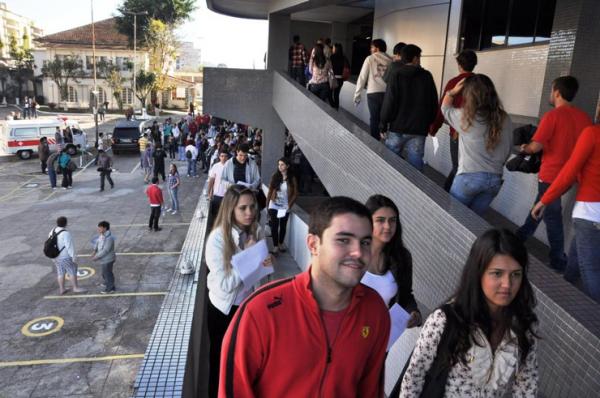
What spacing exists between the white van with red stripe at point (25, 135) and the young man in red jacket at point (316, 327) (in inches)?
1221

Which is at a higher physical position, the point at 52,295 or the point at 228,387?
the point at 228,387

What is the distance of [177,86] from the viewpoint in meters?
72.1

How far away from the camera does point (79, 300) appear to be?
10.5m

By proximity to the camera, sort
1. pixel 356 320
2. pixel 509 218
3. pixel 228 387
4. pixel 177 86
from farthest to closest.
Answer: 1. pixel 177 86
2. pixel 509 218
3. pixel 356 320
4. pixel 228 387

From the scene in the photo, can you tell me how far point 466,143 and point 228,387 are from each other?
3.13 metres

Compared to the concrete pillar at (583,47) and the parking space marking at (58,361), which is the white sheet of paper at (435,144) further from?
the parking space marking at (58,361)

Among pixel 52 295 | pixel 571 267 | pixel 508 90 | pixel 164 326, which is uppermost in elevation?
pixel 508 90

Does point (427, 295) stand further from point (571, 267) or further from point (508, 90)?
point (508, 90)

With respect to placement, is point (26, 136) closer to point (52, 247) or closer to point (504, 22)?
point (52, 247)

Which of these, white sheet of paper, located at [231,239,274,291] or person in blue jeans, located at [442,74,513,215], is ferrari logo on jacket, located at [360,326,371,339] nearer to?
white sheet of paper, located at [231,239,274,291]

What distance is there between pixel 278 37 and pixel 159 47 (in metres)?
51.6

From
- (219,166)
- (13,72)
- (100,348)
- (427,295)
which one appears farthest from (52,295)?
(13,72)

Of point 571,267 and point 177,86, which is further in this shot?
point 177,86

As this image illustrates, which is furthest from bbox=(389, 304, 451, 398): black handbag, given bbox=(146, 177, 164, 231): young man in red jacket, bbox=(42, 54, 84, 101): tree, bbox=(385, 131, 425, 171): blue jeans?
bbox=(42, 54, 84, 101): tree
